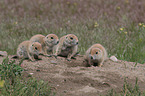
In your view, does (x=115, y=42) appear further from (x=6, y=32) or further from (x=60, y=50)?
(x=6, y=32)

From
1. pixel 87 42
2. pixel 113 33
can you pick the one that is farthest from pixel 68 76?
pixel 113 33

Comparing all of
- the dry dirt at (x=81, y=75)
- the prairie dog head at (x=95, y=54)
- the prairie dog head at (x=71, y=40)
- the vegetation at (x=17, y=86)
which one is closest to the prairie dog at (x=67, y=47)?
the prairie dog head at (x=71, y=40)

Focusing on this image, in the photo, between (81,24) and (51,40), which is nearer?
(51,40)

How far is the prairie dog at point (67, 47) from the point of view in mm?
6449

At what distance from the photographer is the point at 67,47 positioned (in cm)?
668

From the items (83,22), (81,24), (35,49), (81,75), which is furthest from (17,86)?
(83,22)

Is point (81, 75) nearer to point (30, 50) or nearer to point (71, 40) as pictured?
point (71, 40)

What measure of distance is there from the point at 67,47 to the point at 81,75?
155 centimetres

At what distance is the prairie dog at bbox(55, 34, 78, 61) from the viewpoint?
645 cm

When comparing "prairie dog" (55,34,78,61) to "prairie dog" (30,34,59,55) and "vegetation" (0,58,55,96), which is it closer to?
"prairie dog" (30,34,59,55)

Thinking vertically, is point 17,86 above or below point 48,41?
below

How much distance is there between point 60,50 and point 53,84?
198 centimetres

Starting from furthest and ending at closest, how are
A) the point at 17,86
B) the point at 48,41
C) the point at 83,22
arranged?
→ the point at 83,22 < the point at 48,41 < the point at 17,86

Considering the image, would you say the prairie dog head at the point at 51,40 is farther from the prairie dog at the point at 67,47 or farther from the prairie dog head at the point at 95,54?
the prairie dog head at the point at 95,54
